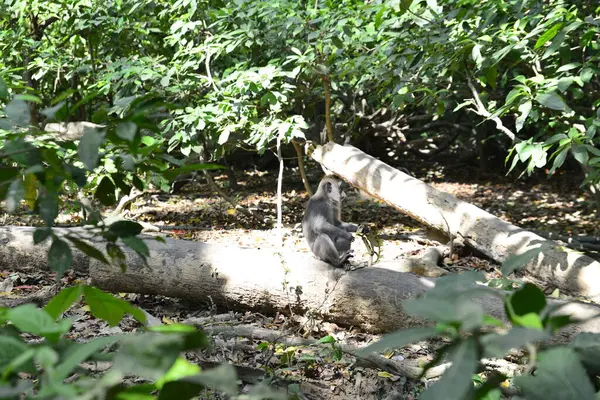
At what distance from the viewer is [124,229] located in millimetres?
1336

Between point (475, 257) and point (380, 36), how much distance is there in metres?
2.60

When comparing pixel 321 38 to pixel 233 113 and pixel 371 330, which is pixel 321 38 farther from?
pixel 371 330

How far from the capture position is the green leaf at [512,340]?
76 cm

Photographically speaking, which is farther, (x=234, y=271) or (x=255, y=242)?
(x=255, y=242)

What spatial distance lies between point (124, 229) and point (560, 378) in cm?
94

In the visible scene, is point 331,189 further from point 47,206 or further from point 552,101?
point 47,206

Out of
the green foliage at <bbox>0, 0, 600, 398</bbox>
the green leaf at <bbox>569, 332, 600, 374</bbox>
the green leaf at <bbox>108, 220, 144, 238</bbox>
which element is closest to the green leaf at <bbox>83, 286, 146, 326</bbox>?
the green foliage at <bbox>0, 0, 600, 398</bbox>

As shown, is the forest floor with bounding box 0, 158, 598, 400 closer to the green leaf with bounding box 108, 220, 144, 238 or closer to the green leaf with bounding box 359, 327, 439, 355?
the green leaf with bounding box 108, 220, 144, 238

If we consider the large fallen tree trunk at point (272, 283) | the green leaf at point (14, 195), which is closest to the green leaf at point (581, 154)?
the large fallen tree trunk at point (272, 283)

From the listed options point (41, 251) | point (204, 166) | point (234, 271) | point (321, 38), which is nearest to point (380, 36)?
point (321, 38)

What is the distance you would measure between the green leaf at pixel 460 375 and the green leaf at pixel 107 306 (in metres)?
0.79

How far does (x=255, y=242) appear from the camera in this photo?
6.83m

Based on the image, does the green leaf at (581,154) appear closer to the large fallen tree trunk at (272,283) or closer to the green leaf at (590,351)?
the large fallen tree trunk at (272,283)

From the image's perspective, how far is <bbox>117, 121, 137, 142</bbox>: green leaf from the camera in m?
1.16
